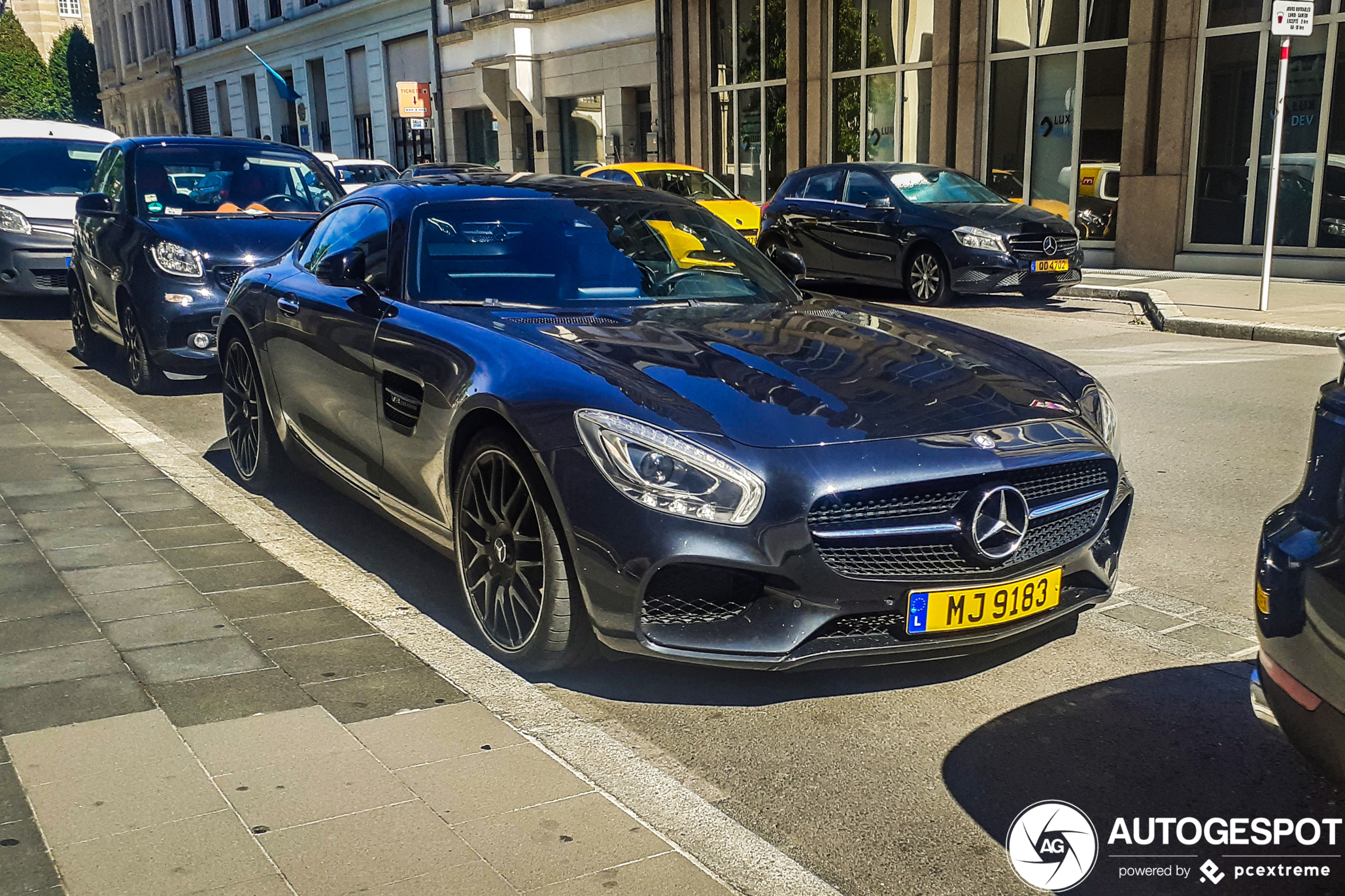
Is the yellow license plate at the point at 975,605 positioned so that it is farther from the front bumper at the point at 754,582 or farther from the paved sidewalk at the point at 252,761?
the paved sidewalk at the point at 252,761

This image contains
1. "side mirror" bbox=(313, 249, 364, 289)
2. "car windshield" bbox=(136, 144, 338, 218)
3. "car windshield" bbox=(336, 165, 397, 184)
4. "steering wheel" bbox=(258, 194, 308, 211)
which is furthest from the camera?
"car windshield" bbox=(336, 165, 397, 184)

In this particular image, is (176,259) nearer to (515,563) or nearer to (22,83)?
(515,563)

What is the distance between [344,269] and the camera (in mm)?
5180

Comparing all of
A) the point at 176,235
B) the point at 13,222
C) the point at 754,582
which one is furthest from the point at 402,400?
the point at 13,222

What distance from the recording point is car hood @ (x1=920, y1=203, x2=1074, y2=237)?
14.2 m

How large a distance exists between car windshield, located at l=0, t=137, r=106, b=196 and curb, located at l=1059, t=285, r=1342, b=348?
37.6ft

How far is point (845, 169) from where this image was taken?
15.9m

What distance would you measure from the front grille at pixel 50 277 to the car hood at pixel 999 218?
9.46m

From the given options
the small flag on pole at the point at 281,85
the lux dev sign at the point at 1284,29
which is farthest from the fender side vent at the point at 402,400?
the small flag on pole at the point at 281,85

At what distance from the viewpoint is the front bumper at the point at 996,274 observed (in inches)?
550

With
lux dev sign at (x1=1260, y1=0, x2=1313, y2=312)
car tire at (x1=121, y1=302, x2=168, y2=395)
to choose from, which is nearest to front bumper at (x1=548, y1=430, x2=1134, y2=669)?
car tire at (x1=121, y1=302, x2=168, y2=395)

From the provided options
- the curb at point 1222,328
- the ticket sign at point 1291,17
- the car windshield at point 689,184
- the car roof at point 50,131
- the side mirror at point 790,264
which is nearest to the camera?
the side mirror at point 790,264

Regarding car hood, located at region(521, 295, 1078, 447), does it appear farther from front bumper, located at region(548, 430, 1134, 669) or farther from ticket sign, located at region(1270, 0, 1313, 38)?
ticket sign, located at region(1270, 0, 1313, 38)
